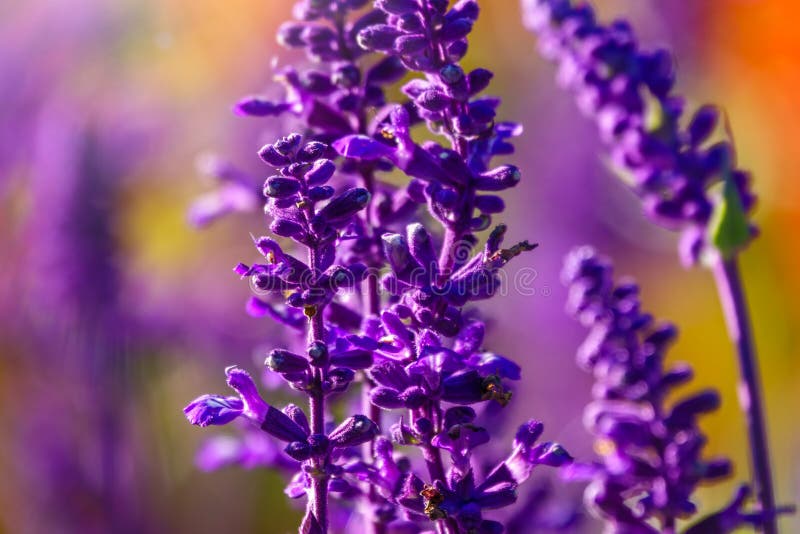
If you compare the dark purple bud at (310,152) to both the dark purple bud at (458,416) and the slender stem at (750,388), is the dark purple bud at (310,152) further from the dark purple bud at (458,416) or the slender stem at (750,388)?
the slender stem at (750,388)

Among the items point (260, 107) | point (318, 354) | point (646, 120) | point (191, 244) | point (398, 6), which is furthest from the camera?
point (191, 244)

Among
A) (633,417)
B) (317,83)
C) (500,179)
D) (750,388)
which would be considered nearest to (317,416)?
(500,179)

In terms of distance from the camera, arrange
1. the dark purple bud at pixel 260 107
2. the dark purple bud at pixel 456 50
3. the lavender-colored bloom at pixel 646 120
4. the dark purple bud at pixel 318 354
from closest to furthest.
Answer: the dark purple bud at pixel 318 354 → the dark purple bud at pixel 456 50 → the dark purple bud at pixel 260 107 → the lavender-colored bloom at pixel 646 120

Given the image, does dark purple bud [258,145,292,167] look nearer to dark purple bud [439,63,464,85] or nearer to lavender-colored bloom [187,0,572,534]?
lavender-colored bloom [187,0,572,534]

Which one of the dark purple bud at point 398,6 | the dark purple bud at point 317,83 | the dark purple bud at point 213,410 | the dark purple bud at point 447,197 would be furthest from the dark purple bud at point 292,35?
the dark purple bud at point 213,410

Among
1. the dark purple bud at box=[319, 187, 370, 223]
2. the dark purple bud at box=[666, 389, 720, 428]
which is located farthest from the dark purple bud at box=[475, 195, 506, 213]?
the dark purple bud at box=[666, 389, 720, 428]

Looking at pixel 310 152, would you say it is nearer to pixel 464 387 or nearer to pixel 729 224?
pixel 464 387

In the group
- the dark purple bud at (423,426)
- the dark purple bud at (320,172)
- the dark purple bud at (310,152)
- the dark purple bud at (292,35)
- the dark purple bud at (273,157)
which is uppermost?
the dark purple bud at (292,35)
